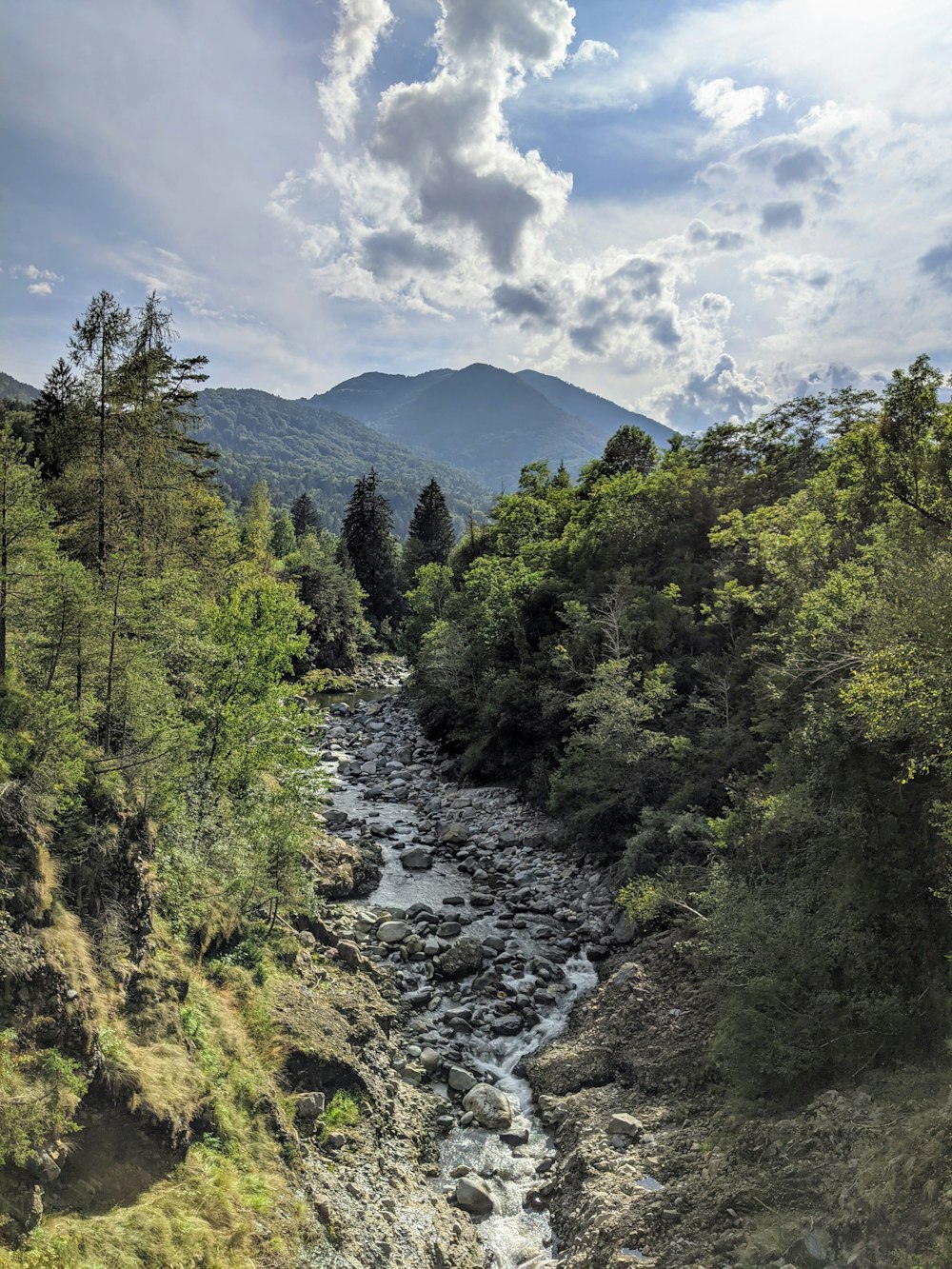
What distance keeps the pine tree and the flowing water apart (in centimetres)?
4825

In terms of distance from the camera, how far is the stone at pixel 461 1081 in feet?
51.2

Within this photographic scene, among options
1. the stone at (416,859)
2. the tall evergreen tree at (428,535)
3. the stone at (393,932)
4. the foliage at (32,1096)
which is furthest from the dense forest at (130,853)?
the tall evergreen tree at (428,535)

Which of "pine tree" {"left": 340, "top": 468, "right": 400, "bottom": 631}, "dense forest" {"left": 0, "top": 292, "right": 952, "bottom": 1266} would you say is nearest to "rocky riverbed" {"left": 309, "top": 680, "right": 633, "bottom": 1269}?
"dense forest" {"left": 0, "top": 292, "right": 952, "bottom": 1266}

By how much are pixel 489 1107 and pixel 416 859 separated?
493 inches

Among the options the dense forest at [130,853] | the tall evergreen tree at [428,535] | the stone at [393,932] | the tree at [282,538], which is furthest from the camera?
the tree at [282,538]

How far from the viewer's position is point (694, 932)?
18.4 m

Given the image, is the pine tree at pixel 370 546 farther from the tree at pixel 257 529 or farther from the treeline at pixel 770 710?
the treeline at pixel 770 710

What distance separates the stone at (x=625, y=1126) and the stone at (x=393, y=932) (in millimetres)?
8869

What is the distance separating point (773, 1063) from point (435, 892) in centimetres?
1410

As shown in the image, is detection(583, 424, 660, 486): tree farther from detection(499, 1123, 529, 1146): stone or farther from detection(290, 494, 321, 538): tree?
detection(290, 494, 321, 538): tree

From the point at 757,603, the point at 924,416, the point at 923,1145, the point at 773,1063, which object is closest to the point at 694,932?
the point at 773,1063

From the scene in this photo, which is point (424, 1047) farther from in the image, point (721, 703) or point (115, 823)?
point (721, 703)

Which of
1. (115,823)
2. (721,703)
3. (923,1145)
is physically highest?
(721,703)

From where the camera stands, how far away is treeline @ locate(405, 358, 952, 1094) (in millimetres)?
12664
